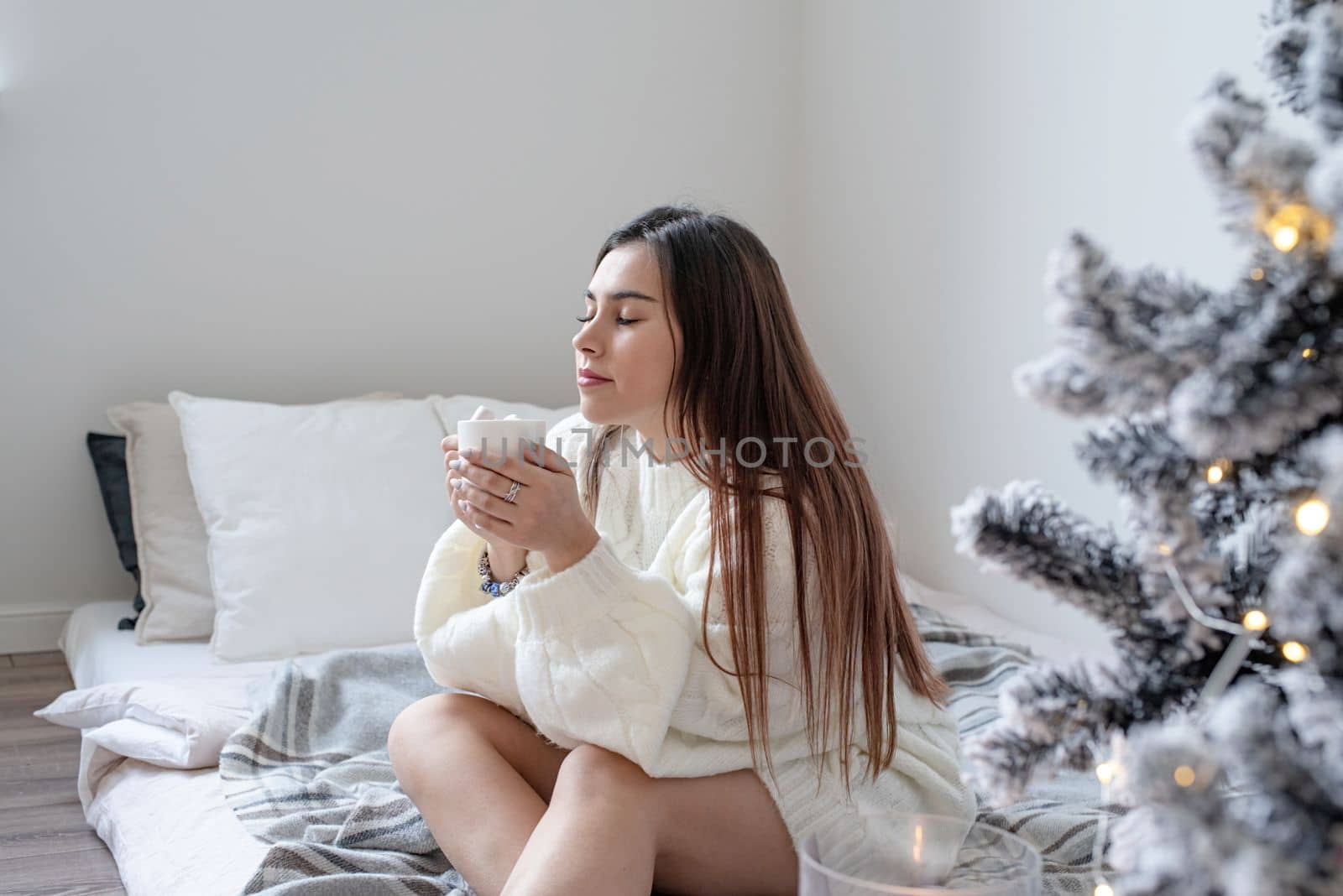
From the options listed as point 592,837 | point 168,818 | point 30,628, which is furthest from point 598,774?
point 30,628

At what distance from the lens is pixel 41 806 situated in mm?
1692

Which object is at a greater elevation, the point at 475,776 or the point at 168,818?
the point at 475,776

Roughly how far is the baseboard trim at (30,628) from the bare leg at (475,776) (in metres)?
1.41

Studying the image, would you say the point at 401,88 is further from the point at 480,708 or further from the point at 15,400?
the point at 480,708

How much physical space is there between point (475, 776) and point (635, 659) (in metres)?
0.24

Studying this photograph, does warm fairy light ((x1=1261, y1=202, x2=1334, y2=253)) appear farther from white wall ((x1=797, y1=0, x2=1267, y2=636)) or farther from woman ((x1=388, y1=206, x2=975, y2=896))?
white wall ((x1=797, y1=0, x2=1267, y2=636))

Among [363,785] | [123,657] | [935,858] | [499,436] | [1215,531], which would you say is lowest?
[123,657]

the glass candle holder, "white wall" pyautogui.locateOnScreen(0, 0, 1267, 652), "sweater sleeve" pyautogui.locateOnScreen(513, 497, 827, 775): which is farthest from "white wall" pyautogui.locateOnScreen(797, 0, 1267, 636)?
the glass candle holder

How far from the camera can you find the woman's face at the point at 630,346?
4.44 ft

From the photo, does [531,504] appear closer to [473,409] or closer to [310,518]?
[310,518]

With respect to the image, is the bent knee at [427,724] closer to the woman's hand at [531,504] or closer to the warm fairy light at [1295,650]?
the woman's hand at [531,504]

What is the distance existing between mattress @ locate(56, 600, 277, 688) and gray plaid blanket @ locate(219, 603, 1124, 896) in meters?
0.26

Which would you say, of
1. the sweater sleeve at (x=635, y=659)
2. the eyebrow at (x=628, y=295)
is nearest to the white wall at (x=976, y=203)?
the eyebrow at (x=628, y=295)

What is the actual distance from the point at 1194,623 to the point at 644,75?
2.43 m
